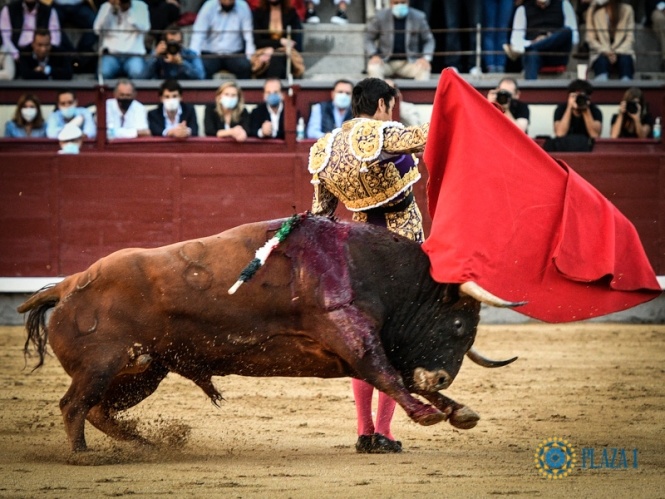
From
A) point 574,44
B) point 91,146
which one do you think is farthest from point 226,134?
point 574,44

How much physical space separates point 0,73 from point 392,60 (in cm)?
311

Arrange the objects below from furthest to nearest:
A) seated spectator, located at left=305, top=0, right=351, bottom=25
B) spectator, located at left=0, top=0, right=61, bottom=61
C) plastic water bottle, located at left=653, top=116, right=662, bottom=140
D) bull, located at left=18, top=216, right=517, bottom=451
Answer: seated spectator, located at left=305, top=0, right=351, bottom=25 < spectator, located at left=0, top=0, right=61, bottom=61 < plastic water bottle, located at left=653, top=116, right=662, bottom=140 < bull, located at left=18, top=216, right=517, bottom=451

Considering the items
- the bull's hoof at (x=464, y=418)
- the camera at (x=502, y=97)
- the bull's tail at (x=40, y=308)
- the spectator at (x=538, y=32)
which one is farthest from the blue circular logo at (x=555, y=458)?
the spectator at (x=538, y=32)

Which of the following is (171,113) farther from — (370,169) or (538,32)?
(370,169)

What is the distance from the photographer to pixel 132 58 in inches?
383

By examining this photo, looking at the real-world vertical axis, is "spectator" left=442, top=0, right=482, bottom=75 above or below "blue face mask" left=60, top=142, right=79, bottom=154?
above

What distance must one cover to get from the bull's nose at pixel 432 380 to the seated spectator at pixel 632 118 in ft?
18.0

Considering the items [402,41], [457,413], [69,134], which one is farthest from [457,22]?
[457,413]

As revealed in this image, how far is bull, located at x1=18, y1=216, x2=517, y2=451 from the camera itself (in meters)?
4.18

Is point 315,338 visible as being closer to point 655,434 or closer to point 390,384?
point 390,384

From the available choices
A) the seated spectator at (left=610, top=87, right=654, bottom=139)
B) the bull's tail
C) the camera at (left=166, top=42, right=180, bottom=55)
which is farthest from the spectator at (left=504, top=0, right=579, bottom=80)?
the bull's tail

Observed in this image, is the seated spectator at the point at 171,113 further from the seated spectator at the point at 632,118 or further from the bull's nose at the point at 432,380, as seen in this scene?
the bull's nose at the point at 432,380

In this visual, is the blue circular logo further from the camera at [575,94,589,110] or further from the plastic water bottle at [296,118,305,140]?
the plastic water bottle at [296,118,305,140]

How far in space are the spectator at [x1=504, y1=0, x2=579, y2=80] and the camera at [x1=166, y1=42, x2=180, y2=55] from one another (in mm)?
2702
